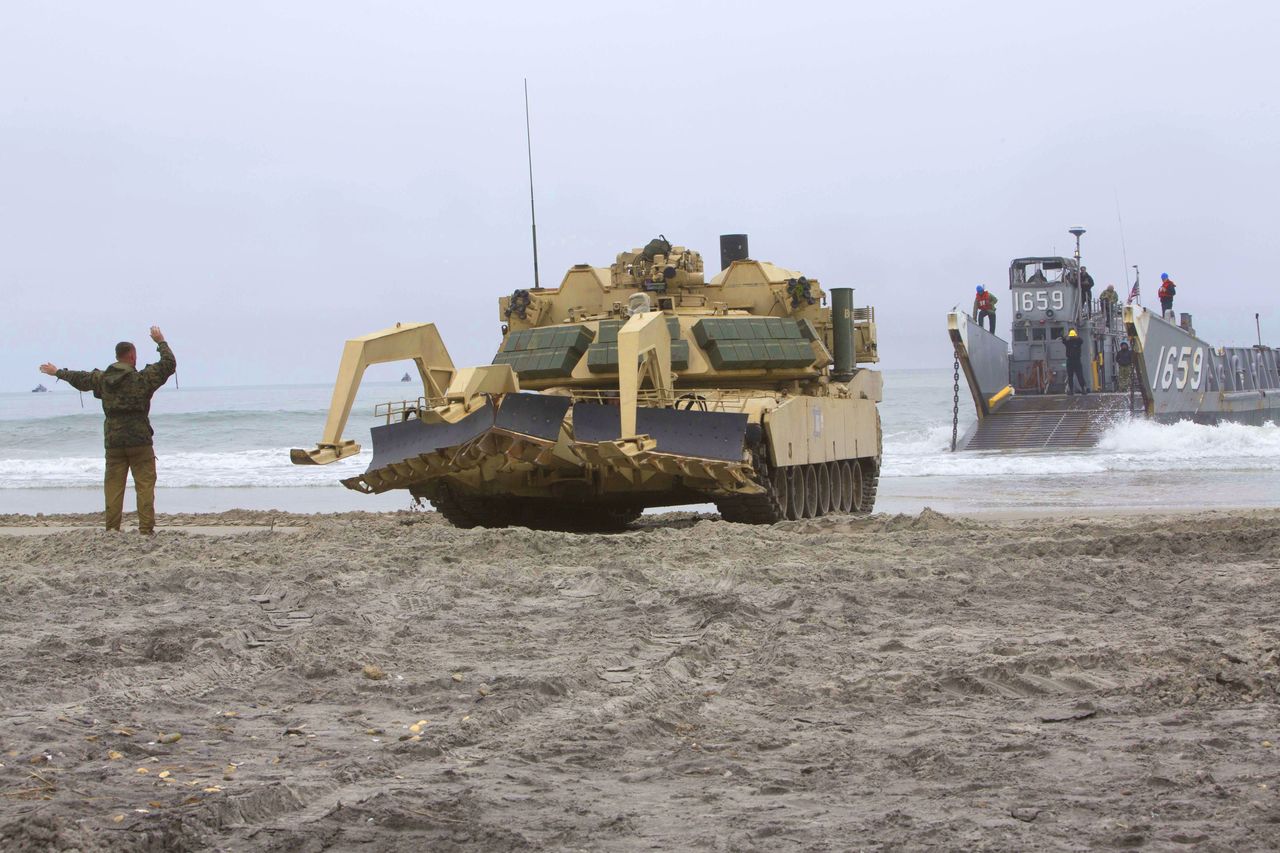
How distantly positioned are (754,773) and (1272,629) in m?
3.31

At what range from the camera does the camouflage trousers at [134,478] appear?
12.2 m

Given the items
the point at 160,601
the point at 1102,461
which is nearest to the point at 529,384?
the point at 160,601

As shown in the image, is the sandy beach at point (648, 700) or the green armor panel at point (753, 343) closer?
the sandy beach at point (648, 700)

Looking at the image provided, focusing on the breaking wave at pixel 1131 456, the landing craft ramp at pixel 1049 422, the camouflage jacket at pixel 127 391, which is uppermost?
the camouflage jacket at pixel 127 391

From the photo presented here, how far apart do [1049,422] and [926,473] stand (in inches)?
236

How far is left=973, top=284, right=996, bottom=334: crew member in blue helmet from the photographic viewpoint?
34688 millimetres

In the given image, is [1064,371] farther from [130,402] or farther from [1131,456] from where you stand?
[130,402]

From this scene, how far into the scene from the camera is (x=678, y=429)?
1223 centimetres

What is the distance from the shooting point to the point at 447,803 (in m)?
4.26

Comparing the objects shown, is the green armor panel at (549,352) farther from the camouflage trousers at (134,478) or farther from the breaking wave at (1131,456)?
the breaking wave at (1131,456)

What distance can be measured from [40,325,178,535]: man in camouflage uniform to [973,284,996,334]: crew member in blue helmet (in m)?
25.2

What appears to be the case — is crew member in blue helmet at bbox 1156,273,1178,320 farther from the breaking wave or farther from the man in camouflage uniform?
the man in camouflage uniform

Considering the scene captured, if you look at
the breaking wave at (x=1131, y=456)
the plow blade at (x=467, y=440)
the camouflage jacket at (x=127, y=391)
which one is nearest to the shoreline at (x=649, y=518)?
the plow blade at (x=467, y=440)

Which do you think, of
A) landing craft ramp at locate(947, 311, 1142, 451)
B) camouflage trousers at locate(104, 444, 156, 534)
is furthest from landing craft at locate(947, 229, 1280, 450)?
camouflage trousers at locate(104, 444, 156, 534)
